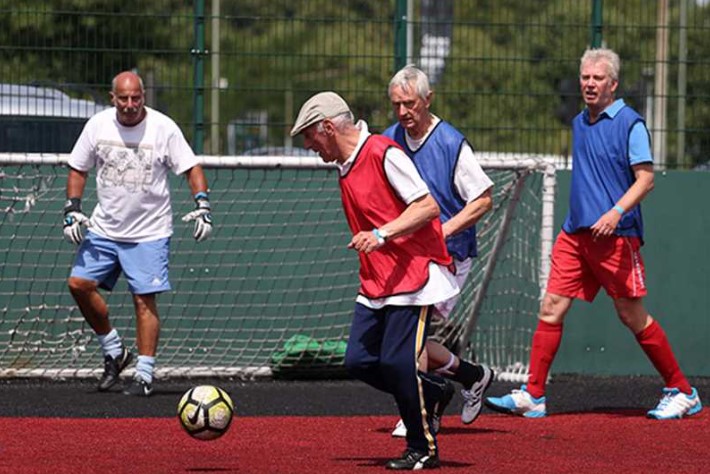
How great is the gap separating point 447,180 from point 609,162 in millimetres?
1358

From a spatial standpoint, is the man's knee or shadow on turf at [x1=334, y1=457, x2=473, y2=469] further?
the man's knee

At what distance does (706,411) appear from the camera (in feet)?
33.5

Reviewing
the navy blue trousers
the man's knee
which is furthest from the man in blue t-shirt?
the man's knee

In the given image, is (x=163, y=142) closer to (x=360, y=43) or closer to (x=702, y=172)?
(x=360, y=43)

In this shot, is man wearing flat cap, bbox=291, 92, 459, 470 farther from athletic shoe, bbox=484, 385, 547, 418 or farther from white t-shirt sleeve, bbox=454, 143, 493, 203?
athletic shoe, bbox=484, 385, 547, 418

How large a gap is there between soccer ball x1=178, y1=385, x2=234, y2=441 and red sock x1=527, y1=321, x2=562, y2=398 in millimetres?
2683

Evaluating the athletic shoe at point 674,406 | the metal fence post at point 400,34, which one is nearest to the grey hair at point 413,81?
the athletic shoe at point 674,406

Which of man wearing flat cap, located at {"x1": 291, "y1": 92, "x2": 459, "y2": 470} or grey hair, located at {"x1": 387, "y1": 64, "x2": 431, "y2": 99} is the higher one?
grey hair, located at {"x1": 387, "y1": 64, "x2": 431, "y2": 99}

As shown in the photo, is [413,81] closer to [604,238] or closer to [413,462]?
[604,238]

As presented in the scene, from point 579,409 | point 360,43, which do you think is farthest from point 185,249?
point 579,409

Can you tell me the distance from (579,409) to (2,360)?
4353 mm

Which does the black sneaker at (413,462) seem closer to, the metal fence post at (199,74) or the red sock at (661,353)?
the red sock at (661,353)

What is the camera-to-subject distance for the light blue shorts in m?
10.5

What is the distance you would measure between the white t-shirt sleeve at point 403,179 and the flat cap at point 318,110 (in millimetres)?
313
